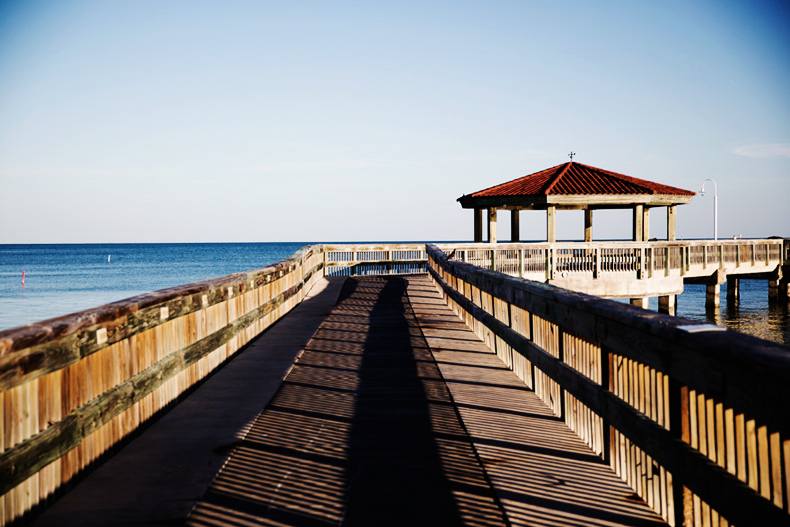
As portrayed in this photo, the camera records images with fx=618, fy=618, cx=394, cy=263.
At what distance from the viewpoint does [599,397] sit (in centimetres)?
402

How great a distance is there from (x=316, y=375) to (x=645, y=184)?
80.1 feet

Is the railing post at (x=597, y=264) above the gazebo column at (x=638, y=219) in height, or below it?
below

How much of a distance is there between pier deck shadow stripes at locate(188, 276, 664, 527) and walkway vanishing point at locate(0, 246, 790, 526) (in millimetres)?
18

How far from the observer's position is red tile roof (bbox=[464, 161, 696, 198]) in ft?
84.8

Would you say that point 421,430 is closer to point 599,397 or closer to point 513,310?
point 599,397

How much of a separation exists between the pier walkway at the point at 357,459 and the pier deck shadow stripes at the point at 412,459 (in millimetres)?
12

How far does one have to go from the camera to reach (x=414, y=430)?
5008 mm

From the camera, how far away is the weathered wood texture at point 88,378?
3.27 meters

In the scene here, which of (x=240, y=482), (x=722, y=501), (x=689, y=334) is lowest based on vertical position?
(x=240, y=482)

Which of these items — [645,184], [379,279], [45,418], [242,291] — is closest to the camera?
[45,418]

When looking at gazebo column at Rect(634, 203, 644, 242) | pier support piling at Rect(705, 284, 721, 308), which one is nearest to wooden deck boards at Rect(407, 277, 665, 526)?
gazebo column at Rect(634, 203, 644, 242)

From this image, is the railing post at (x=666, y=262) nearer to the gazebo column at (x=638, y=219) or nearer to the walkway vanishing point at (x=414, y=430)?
the gazebo column at (x=638, y=219)

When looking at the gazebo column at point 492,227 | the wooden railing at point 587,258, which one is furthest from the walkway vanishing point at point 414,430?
the gazebo column at point 492,227

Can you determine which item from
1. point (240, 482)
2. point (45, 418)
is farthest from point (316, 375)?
point (45, 418)
